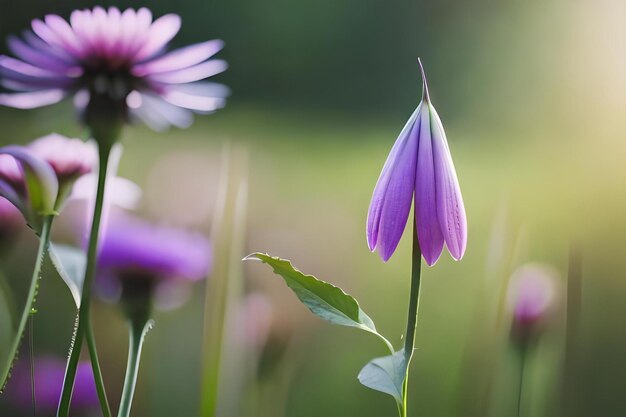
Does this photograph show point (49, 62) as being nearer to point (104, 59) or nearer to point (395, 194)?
point (104, 59)

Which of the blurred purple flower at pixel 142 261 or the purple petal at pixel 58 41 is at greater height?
the purple petal at pixel 58 41

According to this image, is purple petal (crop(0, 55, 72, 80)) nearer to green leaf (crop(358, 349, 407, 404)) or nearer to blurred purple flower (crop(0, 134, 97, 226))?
blurred purple flower (crop(0, 134, 97, 226))

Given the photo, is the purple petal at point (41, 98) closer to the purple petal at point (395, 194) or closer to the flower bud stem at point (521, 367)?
the purple petal at point (395, 194)

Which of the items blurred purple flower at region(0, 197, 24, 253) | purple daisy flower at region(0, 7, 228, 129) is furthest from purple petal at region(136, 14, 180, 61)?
blurred purple flower at region(0, 197, 24, 253)

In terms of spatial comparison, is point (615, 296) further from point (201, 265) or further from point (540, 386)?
point (201, 265)

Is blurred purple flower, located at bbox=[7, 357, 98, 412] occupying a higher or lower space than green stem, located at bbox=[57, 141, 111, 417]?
lower

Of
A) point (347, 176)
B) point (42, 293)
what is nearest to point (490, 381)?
point (347, 176)

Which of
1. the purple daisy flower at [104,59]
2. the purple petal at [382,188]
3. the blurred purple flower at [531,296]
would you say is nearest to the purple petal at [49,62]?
the purple daisy flower at [104,59]

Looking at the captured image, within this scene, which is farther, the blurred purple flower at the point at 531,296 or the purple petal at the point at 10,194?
the blurred purple flower at the point at 531,296
